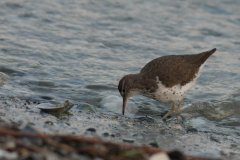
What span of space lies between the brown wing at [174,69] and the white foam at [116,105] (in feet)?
2.42

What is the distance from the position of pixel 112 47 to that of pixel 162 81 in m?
3.97

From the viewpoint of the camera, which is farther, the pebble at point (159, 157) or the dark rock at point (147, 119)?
the dark rock at point (147, 119)

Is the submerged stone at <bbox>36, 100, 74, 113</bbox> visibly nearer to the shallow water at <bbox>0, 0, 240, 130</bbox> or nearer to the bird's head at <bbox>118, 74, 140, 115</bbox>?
the shallow water at <bbox>0, 0, 240, 130</bbox>

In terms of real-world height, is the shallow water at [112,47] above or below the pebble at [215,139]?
above

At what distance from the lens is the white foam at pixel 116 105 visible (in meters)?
6.78

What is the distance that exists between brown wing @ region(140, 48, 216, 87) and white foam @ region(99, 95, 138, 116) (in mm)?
737

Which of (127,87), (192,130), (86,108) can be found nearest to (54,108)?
(86,108)

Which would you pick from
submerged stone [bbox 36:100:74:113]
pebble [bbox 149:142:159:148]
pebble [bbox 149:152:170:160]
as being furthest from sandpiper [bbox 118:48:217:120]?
pebble [bbox 149:152:170:160]

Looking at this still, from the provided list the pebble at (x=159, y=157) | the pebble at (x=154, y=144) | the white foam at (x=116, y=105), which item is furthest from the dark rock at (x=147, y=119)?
the pebble at (x=159, y=157)

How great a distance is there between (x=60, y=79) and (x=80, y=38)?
298 centimetres

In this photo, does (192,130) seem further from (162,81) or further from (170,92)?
(162,81)

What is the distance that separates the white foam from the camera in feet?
22.2

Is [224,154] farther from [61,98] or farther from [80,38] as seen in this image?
[80,38]

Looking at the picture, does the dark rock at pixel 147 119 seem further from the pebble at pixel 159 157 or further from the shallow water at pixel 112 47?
the pebble at pixel 159 157
